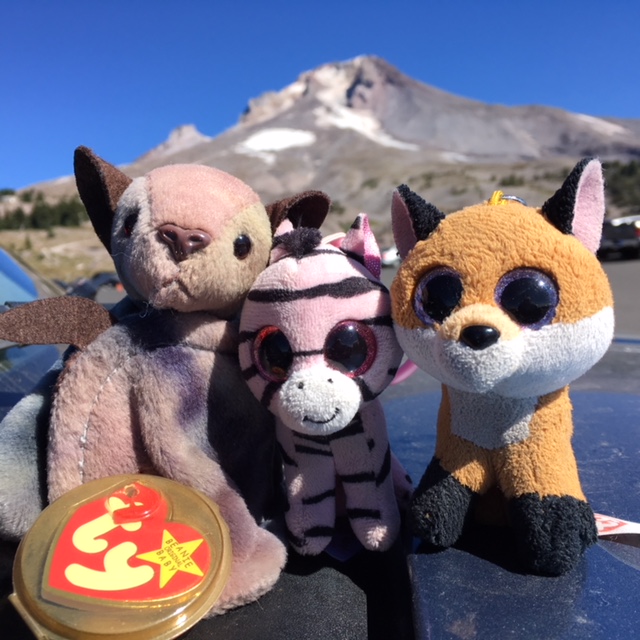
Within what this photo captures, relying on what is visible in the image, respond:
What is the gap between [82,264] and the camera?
2230 cm

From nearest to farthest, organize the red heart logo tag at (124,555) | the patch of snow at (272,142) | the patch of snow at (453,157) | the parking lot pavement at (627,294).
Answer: the red heart logo tag at (124,555), the parking lot pavement at (627,294), the patch of snow at (453,157), the patch of snow at (272,142)

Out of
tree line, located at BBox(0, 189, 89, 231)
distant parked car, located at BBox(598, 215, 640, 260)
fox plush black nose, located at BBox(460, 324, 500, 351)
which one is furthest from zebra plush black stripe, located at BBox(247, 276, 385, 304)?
tree line, located at BBox(0, 189, 89, 231)

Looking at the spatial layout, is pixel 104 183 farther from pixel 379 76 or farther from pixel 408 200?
pixel 379 76

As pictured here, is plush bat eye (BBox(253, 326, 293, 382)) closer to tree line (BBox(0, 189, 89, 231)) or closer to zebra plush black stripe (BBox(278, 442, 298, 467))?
zebra plush black stripe (BBox(278, 442, 298, 467))

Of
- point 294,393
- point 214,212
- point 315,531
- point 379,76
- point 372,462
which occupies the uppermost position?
point 379,76

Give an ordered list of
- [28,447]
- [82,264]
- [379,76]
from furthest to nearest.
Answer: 1. [379,76]
2. [82,264]
3. [28,447]

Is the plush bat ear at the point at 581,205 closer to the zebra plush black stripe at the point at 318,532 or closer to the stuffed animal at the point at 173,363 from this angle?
the stuffed animal at the point at 173,363

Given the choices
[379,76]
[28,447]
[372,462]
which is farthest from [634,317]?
[379,76]

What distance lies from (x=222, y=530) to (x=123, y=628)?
249 millimetres

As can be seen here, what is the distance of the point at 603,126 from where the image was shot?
84.0 meters

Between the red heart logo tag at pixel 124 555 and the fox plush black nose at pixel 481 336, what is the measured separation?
577 mm

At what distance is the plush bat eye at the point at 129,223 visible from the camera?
1.31 m

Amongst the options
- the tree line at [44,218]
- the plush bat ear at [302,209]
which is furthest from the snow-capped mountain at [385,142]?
the plush bat ear at [302,209]

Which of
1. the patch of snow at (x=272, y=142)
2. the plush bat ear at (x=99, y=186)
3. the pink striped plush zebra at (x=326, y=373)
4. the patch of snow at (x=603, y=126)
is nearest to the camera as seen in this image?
the pink striped plush zebra at (x=326, y=373)
